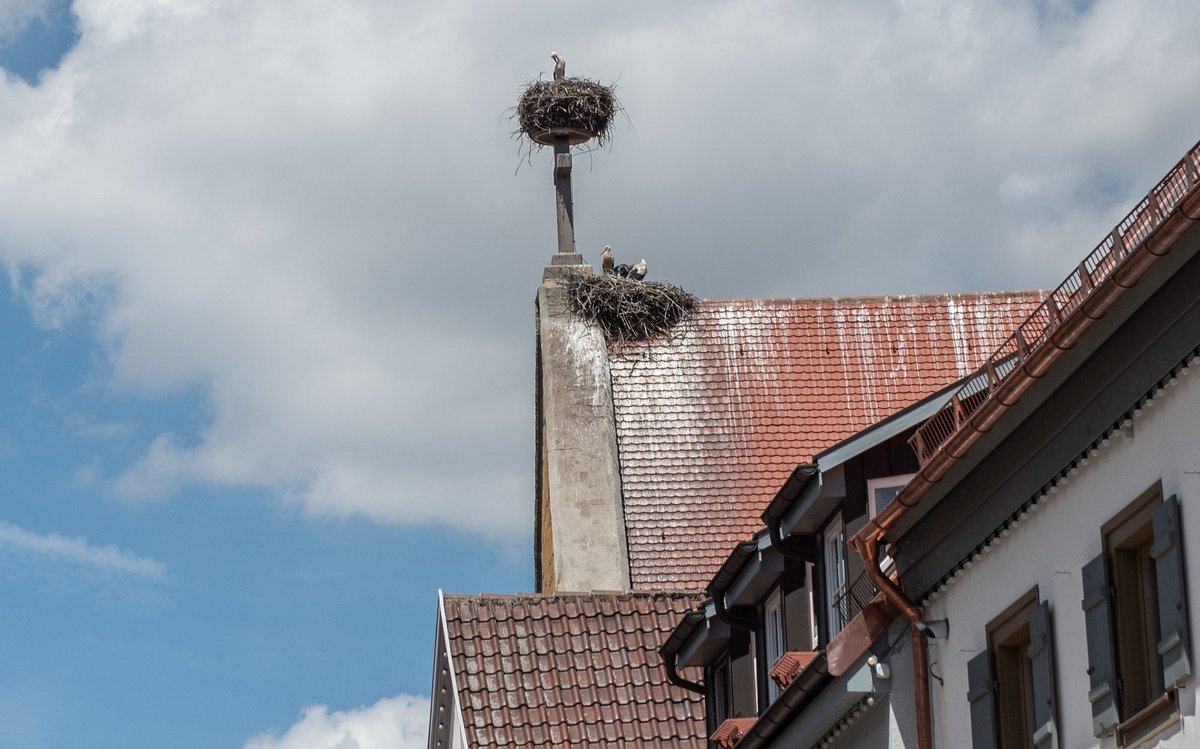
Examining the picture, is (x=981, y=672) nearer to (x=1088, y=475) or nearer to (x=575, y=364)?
(x=1088, y=475)

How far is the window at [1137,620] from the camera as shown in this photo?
9.72m

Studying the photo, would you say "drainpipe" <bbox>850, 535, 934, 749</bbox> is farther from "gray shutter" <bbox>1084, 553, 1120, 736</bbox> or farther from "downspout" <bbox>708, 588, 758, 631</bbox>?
"downspout" <bbox>708, 588, 758, 631</bbox>

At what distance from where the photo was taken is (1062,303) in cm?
1093

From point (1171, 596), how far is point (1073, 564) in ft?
4.23

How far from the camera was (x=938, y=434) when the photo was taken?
1280 cm

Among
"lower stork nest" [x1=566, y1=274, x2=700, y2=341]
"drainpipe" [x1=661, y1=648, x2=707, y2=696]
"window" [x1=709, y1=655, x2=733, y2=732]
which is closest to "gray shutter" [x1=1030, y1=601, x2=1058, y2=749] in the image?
"window" [x1=709, y1=655, x2=733, y2=732]

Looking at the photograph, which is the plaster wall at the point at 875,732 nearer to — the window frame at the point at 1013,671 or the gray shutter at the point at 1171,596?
the window frame at the point at 1013,671

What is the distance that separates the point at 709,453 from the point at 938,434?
1450cm

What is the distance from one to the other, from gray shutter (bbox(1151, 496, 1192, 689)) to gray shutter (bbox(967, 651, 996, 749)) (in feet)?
7.36

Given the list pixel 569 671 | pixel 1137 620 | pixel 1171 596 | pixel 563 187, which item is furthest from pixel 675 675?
pixel 563 187

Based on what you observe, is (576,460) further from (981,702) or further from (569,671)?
(981,702)

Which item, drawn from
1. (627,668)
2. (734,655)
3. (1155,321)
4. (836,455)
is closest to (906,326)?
(627,668)

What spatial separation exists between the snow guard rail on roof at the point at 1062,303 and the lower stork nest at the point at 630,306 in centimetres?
1615

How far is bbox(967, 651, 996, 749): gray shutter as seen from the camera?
39.4 ft
